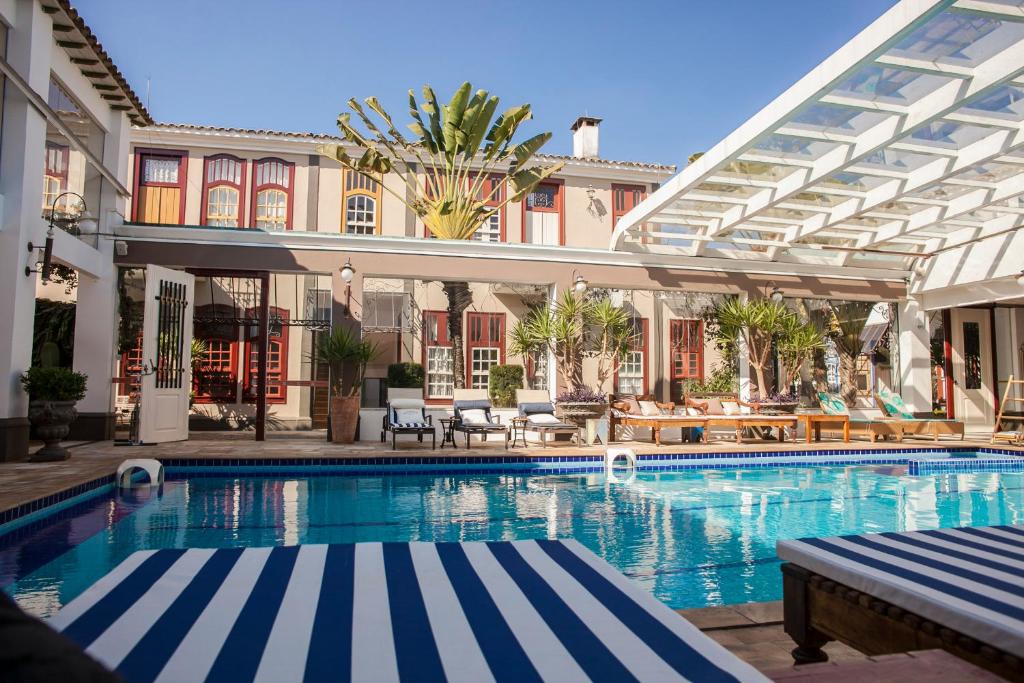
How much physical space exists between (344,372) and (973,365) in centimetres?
1391

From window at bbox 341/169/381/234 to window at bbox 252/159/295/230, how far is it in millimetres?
1297

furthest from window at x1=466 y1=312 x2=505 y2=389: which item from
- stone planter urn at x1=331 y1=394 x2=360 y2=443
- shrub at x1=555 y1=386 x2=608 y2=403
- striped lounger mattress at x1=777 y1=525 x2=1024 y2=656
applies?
striped lounger mattress at x1=777 y1=525 x2=1024 y2=656

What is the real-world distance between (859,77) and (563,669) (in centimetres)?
782

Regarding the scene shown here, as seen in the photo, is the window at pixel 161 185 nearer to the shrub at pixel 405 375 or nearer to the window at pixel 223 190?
the window at pixel 223 190

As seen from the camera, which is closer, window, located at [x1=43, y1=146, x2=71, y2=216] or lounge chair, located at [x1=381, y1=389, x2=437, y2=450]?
lounge chair, located at [x1=381, y1=389, x2=437, y2=450]

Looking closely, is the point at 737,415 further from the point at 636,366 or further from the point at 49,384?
the point at 49,384

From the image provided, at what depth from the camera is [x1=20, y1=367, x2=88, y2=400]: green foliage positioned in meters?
8.09

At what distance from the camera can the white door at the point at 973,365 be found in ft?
50.2

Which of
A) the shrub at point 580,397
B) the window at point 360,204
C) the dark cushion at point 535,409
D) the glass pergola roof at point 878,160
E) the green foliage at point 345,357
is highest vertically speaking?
the window at point 360,204

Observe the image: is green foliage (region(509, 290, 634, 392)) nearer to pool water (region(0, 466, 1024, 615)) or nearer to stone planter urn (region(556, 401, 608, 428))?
stone planter urn (region(556, 401, 608, 428))

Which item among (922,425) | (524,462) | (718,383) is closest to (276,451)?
(524,462)

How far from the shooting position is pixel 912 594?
194 centimetres

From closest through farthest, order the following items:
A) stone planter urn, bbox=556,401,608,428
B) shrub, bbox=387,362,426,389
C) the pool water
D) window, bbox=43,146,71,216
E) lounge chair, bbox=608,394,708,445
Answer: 1. the pool water
2. lounge chair, bbox=608,394,708,445
3. stone planter urn, bbox=556,401,608,428
4. window, bbox=43,146,71,216
5. shrub, bbox=387,362,426,389

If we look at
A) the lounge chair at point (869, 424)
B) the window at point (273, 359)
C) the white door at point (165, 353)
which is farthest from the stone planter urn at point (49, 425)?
the lounge chair at point (869, 424)
